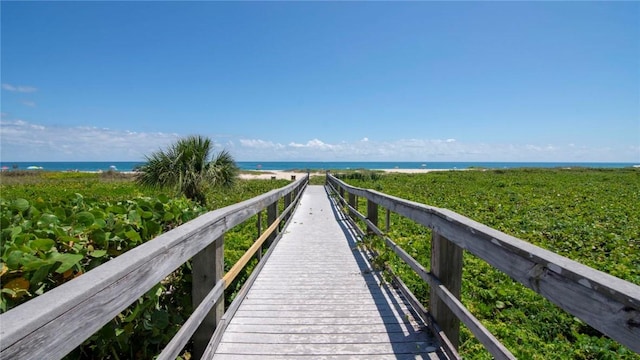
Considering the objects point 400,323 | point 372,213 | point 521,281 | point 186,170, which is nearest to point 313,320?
point 400,323

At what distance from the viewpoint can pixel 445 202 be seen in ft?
40.3

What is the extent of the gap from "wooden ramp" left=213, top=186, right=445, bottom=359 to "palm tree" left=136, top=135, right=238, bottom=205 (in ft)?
14.7

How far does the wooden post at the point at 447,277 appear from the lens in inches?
101

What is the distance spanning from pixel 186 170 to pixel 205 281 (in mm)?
6852

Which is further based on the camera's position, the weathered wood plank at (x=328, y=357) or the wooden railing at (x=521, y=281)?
the weathered wood plank at (x=328, y=357)

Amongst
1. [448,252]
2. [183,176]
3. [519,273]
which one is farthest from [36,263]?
[183,176]

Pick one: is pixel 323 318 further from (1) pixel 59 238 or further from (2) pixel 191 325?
(1) pixel 59 238

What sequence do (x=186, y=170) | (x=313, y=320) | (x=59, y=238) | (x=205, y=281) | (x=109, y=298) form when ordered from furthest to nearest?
(x=186, y=170)
(x=313, y=320)
(x=205, y=281)
(x=59, y=238)
(x=109, y=298)

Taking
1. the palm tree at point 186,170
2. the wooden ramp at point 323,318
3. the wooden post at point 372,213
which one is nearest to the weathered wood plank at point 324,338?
the wooden ramp at point 323,318

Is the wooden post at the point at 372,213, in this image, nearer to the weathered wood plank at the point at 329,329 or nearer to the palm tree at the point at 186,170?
the weathered wood plank at the point at 329,329

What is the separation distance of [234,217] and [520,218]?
27.6ft

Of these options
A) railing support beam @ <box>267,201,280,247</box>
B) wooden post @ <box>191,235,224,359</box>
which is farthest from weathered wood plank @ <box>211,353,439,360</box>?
railing support beam @ <box>267,201,280,247</box>

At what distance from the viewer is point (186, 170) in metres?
8.81

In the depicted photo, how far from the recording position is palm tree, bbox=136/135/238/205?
A: 866cm
